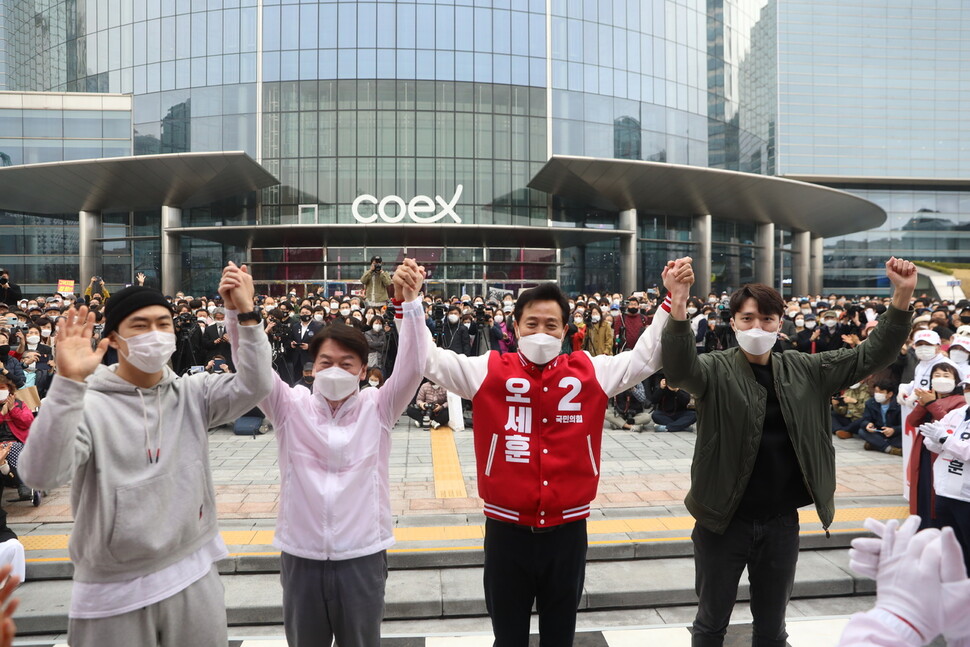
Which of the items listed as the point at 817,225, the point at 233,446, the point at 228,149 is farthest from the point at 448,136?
the point at 817,225

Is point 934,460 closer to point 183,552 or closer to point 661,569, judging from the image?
point 661,569

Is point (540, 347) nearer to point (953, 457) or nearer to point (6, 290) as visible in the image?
point (953, 457)

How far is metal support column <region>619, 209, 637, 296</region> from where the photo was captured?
3279cm

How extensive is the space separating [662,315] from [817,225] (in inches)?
1790

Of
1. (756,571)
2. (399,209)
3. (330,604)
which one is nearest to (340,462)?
(330,604)

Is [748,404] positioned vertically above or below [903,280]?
below

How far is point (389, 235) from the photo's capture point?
30.7 m

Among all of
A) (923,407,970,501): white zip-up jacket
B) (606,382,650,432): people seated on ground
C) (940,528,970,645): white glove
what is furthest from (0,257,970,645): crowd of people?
(606,382,650,432): people seated on ground

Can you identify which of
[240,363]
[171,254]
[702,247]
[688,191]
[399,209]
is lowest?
[240,363]

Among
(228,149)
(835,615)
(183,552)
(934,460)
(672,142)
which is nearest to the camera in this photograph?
(183,552)

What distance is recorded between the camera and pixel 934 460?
4641 mm

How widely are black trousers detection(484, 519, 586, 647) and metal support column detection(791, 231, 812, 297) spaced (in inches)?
1803

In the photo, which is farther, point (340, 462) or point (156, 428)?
point (340, 462)

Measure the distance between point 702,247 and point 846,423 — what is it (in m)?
28.0
